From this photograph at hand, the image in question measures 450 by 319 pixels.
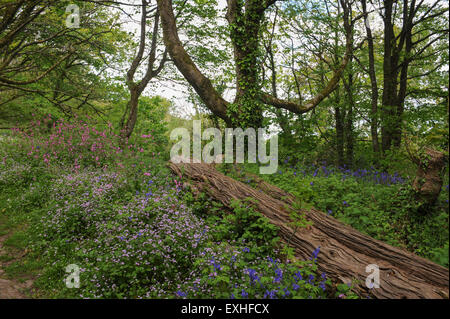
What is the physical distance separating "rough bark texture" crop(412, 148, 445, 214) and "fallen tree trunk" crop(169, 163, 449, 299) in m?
1.30

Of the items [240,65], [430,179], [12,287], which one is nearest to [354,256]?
[430,179]

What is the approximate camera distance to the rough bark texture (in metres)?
4.13

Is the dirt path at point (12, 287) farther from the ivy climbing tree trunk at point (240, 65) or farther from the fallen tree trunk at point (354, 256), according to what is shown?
the ivy climbing tree trunk at point (240, 65)

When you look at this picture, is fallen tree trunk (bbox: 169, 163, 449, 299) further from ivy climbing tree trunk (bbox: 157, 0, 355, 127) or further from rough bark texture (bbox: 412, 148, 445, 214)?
ivy climbing tree trunk (bbox: 157, 0, 355, 127)

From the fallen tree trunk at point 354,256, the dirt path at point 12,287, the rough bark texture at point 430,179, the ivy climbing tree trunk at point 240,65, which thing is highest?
the ivy climbing tree trunk at point 240,65

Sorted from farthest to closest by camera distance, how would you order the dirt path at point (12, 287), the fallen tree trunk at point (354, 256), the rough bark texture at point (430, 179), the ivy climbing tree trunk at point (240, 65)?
the ivy climbing tree trunk at point (240, 65)
the rough bark texture at point (430, 179)
the dirt path at point (12, 287)
the fallen tree trunk at point (354, 256)

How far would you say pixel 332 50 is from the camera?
1233 cm

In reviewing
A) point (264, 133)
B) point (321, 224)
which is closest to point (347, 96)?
point (264, 133)

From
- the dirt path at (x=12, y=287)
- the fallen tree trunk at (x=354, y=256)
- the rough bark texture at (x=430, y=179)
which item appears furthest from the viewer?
the rough bark texture at (x=430, y=179)

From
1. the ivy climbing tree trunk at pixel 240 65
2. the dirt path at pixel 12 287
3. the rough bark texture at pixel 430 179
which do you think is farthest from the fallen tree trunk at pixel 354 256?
the ivy climbing tree trunk at pixel 240 65

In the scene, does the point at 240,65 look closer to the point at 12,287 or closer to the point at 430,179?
the point at 430,179

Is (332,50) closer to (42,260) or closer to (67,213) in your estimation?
(67,213)

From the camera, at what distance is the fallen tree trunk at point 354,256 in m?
2.93

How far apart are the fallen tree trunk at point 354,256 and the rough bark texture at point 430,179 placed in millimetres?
1299
